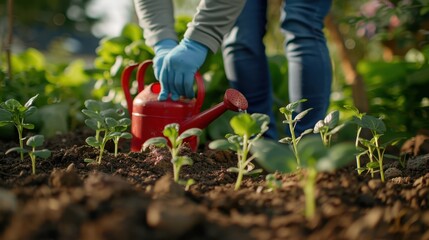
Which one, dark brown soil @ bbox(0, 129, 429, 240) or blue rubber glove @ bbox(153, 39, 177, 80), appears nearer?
dark brown soil @ bbox(0, 129, 429, 240)

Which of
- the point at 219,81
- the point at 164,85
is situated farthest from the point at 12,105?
the point at 219,81

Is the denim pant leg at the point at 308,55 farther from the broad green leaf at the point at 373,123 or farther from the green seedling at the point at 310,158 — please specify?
the green seedling at the point at 310,158

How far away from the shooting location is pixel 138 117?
1.82 metres

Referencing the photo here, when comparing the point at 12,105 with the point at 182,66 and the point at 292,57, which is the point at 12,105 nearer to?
the point at 182,66

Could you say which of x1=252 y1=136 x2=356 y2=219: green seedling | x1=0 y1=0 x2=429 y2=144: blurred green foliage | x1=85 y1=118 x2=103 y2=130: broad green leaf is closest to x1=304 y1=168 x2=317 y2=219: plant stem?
x1=252 y1=136 x2=356 y2=219: green seedling

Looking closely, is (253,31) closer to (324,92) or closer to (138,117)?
(324,92)

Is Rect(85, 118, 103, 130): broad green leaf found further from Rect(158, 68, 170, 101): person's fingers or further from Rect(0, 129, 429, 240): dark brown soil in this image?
Rect(158, 68, 170, 101): person's fingers

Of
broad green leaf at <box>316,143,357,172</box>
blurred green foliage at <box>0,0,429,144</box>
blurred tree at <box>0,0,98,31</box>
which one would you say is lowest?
blurred tree at <box>0,0,98,31</box>

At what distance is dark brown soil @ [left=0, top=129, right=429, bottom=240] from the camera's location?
0.77m

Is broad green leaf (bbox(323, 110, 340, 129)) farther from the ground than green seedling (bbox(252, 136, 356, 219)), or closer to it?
closer to it

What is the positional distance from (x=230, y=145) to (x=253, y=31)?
907 millimetres

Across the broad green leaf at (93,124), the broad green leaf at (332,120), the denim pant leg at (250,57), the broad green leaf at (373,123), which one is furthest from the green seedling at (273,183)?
the denim pant leg at (250,57)

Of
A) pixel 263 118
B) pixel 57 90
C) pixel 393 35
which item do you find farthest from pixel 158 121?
pixel 393 35

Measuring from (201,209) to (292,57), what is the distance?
1129 mm
